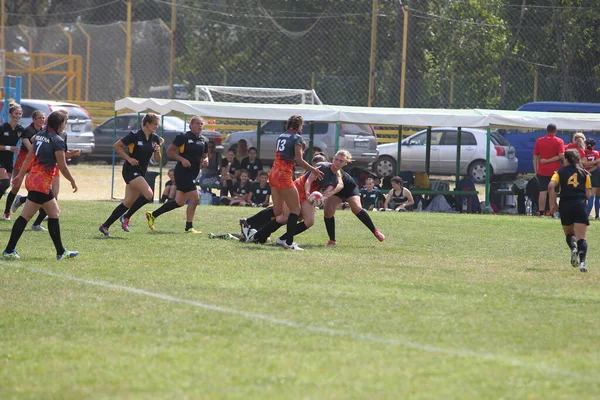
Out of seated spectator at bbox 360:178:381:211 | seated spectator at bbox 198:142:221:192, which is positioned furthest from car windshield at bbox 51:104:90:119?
seated spectator at bbox 360:178:381:211

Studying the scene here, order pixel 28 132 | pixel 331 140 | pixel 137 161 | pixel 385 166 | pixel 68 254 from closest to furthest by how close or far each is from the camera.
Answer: pixel 68 254 < pixel 137 161 < pixel 28 132 < pixel 331 140 < pixel 385 166

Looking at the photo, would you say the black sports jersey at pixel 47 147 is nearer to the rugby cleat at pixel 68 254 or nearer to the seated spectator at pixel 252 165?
the rugby cleat at pixel 68 254

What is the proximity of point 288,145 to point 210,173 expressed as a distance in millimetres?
11634

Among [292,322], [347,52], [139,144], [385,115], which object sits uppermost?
[347,52]

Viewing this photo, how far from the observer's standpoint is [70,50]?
1389 inches

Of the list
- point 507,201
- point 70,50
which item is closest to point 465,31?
point 507,201

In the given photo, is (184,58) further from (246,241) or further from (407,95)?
(246,241)

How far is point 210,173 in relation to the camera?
24672mm

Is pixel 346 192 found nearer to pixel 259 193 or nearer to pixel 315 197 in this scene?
pixel 315 197

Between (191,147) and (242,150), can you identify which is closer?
(191,147)

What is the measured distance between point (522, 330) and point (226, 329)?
223 centimetres

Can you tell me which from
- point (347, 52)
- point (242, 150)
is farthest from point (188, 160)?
point (347, 52)

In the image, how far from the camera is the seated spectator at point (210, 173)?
24094mm

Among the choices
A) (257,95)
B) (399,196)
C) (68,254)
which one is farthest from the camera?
(257,95)
